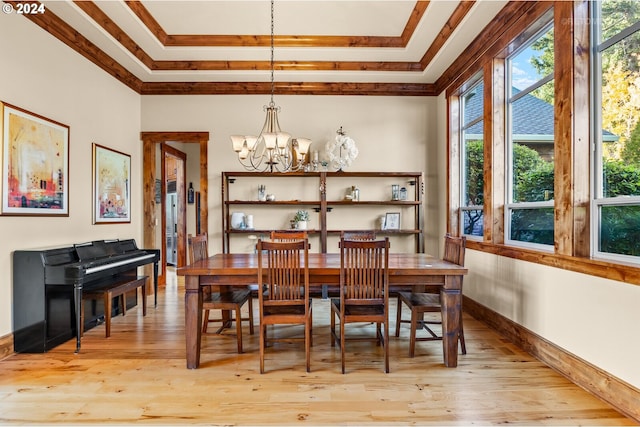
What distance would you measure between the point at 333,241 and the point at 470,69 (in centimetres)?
284

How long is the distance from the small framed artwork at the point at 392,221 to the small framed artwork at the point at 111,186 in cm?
365

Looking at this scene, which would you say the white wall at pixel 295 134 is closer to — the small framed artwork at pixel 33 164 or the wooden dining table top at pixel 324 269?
the small framed artwork at pixel 33 164

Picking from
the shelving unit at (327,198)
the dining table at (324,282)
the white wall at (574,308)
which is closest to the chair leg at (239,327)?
the dining table at (324,282)

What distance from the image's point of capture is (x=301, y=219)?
4.88 meters

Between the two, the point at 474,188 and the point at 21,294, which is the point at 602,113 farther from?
the point at 21,294

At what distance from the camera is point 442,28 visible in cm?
364

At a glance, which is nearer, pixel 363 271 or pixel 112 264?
pixel 363 271

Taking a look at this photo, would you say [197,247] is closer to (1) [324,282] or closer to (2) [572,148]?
(1) [324,282]

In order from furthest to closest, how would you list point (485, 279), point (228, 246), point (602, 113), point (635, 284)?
point (228, 246), point (485, 279), point (602, 113), point (635, 284)

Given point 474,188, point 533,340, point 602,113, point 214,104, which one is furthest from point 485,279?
point 214,104

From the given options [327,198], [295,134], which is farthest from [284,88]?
[327,198]

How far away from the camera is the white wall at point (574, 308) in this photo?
199 centimetres

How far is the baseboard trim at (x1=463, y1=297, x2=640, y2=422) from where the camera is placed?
6.48 feet

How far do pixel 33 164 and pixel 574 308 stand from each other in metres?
4.58
